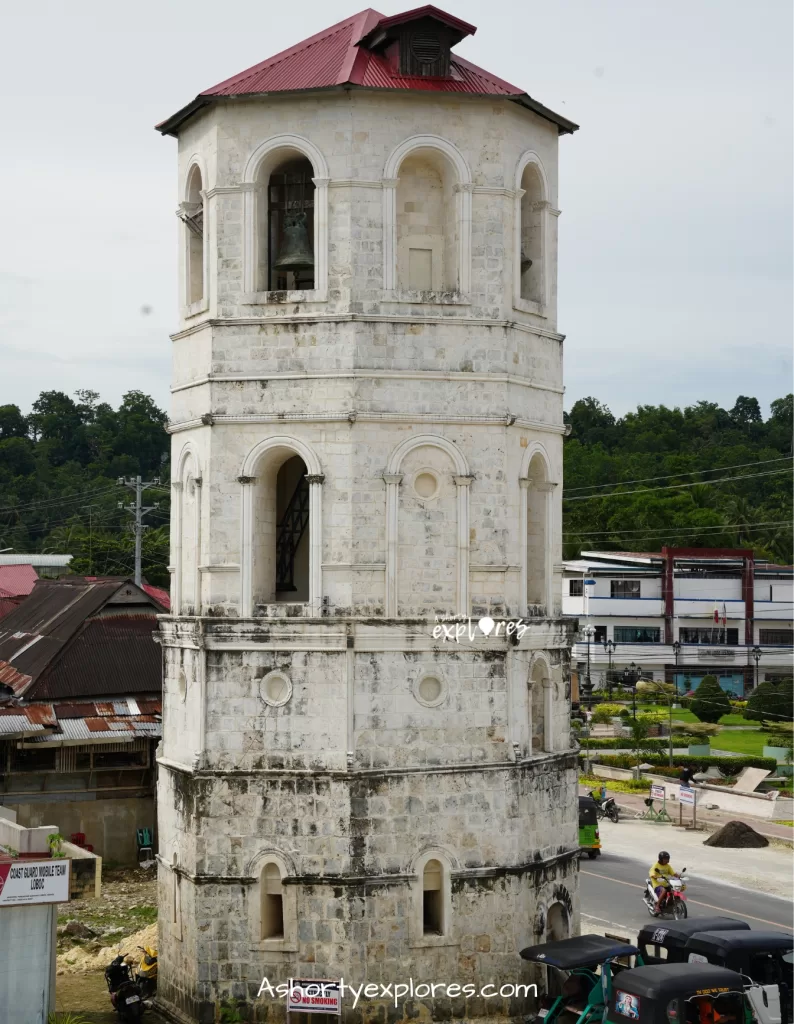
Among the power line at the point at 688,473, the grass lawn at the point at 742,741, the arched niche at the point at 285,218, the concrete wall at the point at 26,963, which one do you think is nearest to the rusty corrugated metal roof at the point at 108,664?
the concrete wall at the point at 26,963

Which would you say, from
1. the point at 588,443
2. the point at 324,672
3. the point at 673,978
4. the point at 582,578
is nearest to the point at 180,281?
the point at 324,672

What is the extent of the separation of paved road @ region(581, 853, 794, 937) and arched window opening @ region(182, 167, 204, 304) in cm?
1766

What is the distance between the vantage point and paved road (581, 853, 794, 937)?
36219 millimetres

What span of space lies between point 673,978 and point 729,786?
37.1 meters

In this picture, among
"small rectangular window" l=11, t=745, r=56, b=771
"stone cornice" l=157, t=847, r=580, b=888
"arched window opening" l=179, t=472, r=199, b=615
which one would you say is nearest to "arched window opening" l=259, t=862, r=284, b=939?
"stone cornice" l=157, t=847, r=580, b=888

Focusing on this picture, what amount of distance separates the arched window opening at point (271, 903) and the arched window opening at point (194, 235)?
10.7m

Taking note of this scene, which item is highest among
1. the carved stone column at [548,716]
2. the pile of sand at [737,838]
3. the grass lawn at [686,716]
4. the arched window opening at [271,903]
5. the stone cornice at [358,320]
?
the stone cornice at [358,320]

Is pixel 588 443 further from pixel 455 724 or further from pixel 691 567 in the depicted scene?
pixel 455 724

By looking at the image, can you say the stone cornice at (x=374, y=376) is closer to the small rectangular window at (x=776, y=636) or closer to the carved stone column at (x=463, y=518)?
the carved stone column at (x=463, y=518)

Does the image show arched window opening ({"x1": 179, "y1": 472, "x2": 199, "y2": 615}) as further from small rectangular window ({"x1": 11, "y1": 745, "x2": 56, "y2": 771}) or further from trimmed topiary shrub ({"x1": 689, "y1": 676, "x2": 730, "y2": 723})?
trimmed topiary shrub ({"x1": 689, "y1": 676, "x2": 730, "y2": 723})

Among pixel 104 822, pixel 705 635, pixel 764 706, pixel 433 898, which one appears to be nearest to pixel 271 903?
pixel 433 898

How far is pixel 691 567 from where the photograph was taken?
9725 cm

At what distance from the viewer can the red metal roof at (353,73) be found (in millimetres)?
26391

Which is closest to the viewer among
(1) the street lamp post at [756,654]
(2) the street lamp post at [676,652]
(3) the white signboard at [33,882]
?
(3) the white signboard at [33,882]
